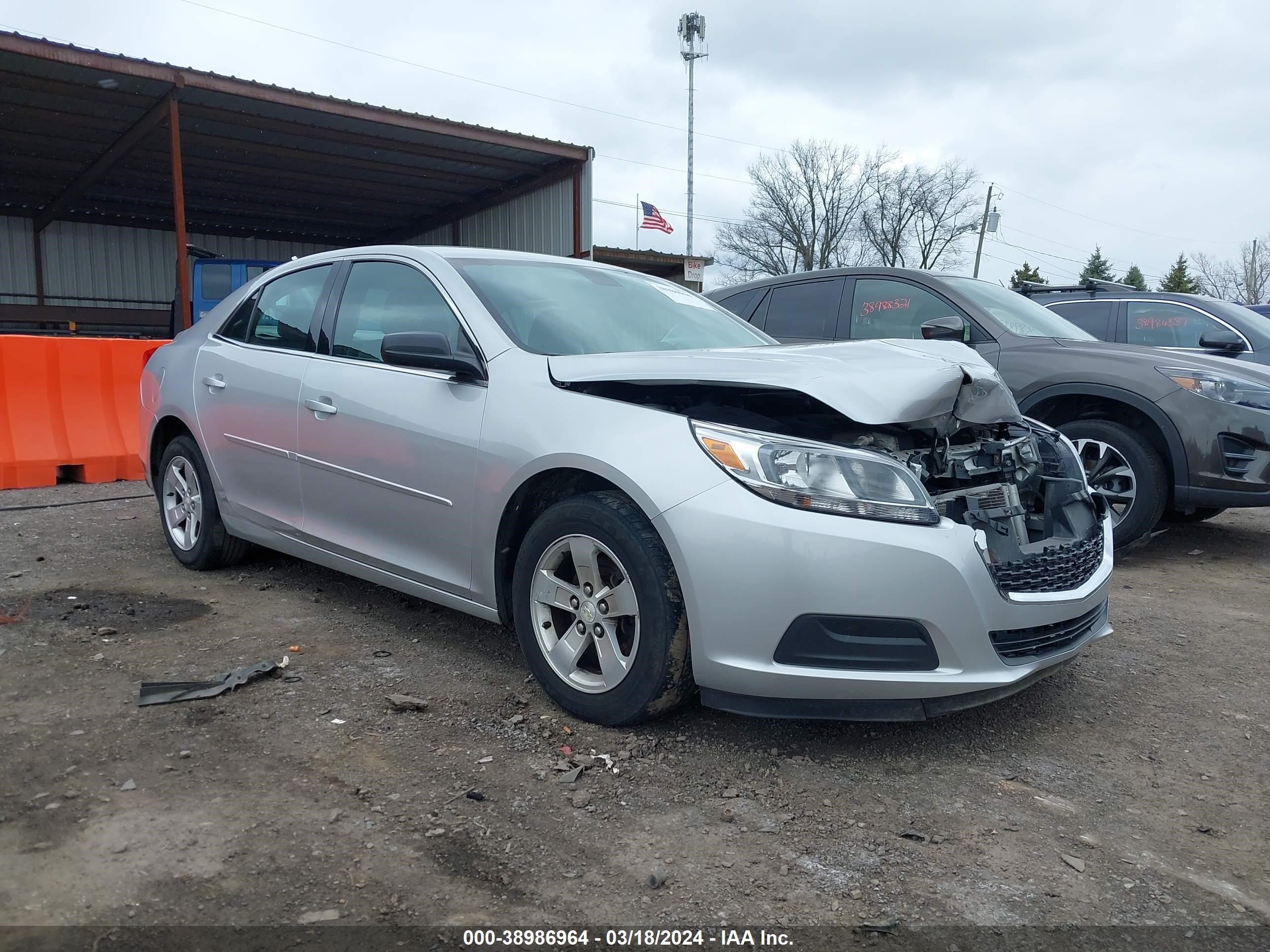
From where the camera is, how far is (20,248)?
27.2 m

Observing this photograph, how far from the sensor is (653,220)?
82.0 ft

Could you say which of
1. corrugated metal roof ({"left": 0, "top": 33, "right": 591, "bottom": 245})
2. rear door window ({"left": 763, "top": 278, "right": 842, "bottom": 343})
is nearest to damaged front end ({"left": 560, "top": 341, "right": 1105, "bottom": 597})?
rear door window ({"left": 763, "top": 278, "right": 842, "bottom": 343})

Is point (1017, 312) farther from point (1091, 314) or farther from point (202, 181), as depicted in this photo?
point (202, 181)

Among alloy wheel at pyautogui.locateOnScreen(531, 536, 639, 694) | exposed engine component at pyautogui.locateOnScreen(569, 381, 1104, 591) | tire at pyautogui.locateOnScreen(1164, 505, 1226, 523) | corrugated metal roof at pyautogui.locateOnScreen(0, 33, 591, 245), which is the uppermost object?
corrugated metal roof at pyautogui.locateOnScreen(0, 33, 591, 245)

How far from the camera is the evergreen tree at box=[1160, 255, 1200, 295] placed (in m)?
44.6

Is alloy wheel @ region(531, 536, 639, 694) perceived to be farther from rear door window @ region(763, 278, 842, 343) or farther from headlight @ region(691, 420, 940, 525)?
rear door window @ region(763, 278, 842, 343)

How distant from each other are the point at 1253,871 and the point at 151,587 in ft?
14.4

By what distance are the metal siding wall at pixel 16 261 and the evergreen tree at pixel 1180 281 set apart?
43.3m

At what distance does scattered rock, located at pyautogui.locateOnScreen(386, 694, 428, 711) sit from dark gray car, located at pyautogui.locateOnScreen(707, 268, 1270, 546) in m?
3.12

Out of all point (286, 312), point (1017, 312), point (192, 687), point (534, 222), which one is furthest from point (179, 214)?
point (192, 687)

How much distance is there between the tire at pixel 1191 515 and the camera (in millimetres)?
6379

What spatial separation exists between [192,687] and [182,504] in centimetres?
192

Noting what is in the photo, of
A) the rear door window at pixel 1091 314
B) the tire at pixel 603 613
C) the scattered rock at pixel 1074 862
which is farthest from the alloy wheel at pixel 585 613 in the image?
the rear door window at pixel 1091 314

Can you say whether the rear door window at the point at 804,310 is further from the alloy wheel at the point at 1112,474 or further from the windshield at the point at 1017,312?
the alloy wheel at the point at 1112,474
